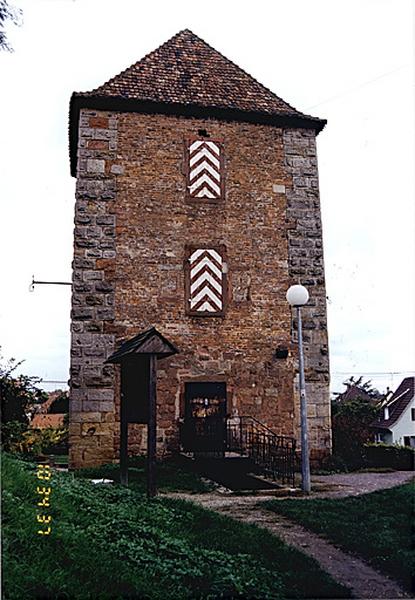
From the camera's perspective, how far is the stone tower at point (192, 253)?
12.9 meters

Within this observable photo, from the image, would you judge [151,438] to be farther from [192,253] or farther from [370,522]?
[192,253]

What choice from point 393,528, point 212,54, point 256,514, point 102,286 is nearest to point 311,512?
point 256,514

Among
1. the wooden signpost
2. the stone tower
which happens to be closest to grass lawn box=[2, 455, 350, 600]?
the wooden signpost

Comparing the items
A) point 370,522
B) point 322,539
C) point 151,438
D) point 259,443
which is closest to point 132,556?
point 322,539

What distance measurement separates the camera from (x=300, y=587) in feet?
15.4

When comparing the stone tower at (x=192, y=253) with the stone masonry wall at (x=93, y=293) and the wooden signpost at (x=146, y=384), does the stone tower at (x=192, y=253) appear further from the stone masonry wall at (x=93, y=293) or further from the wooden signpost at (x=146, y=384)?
the wooden signpost at (x=146, y=384)

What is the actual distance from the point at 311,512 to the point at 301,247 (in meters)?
7.65

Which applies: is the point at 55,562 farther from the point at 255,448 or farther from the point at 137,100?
the point at 137,100

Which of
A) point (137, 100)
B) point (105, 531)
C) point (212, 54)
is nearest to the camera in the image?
point (105, 531)

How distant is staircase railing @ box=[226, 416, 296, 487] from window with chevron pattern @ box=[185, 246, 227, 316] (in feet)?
7.34

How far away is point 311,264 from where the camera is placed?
1417 centimetres

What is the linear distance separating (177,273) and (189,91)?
418 cm

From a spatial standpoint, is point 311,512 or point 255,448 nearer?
point 311,512

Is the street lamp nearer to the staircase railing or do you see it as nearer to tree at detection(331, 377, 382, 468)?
the staircase railing
